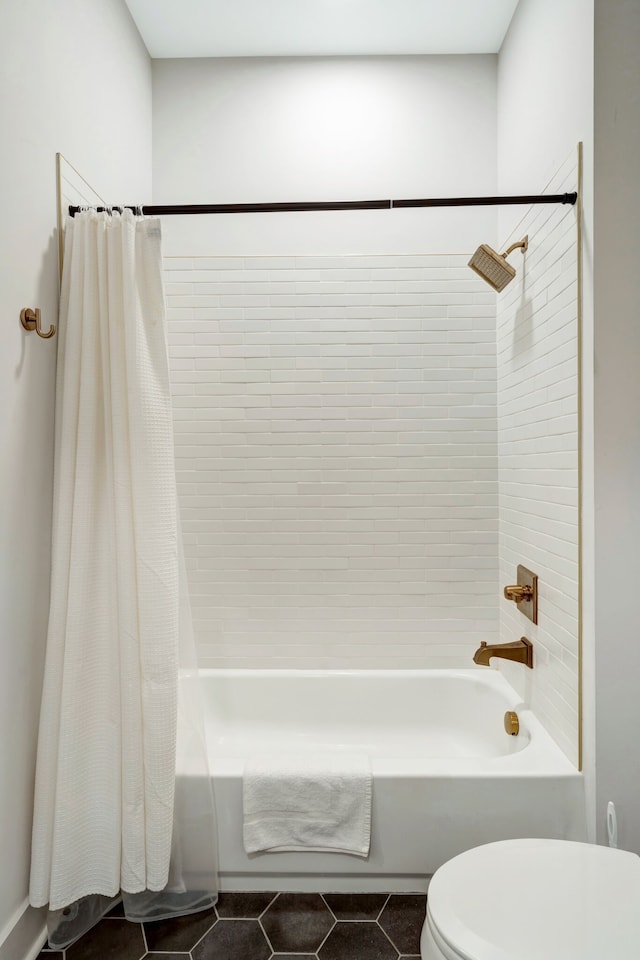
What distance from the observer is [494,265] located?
6.43 ft

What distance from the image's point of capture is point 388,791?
173cm

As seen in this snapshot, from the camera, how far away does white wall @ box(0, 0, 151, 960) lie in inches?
57.0

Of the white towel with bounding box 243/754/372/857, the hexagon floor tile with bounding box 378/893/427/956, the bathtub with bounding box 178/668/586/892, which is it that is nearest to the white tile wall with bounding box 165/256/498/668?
the bathtub with bounding box 178/668/586/892

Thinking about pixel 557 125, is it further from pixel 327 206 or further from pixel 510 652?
pixel 510 652

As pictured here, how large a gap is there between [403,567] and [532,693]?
68 cm

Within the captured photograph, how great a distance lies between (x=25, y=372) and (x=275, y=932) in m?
1.64

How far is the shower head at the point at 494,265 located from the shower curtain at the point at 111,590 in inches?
39.9

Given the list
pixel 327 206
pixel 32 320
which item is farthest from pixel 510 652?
pixel 32 320

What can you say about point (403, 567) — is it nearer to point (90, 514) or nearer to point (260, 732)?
point (260, 732)

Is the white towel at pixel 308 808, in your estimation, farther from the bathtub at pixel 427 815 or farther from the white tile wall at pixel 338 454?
the white tile wall at pixel 338 454

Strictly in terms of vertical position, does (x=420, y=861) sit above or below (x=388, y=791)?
below

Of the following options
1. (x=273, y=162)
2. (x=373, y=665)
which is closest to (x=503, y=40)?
(x=273, y=162)

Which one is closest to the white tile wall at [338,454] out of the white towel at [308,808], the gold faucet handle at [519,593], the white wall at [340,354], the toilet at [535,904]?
the white wall at [340,354]

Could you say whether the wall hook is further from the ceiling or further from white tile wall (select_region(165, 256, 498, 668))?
the ceiling
